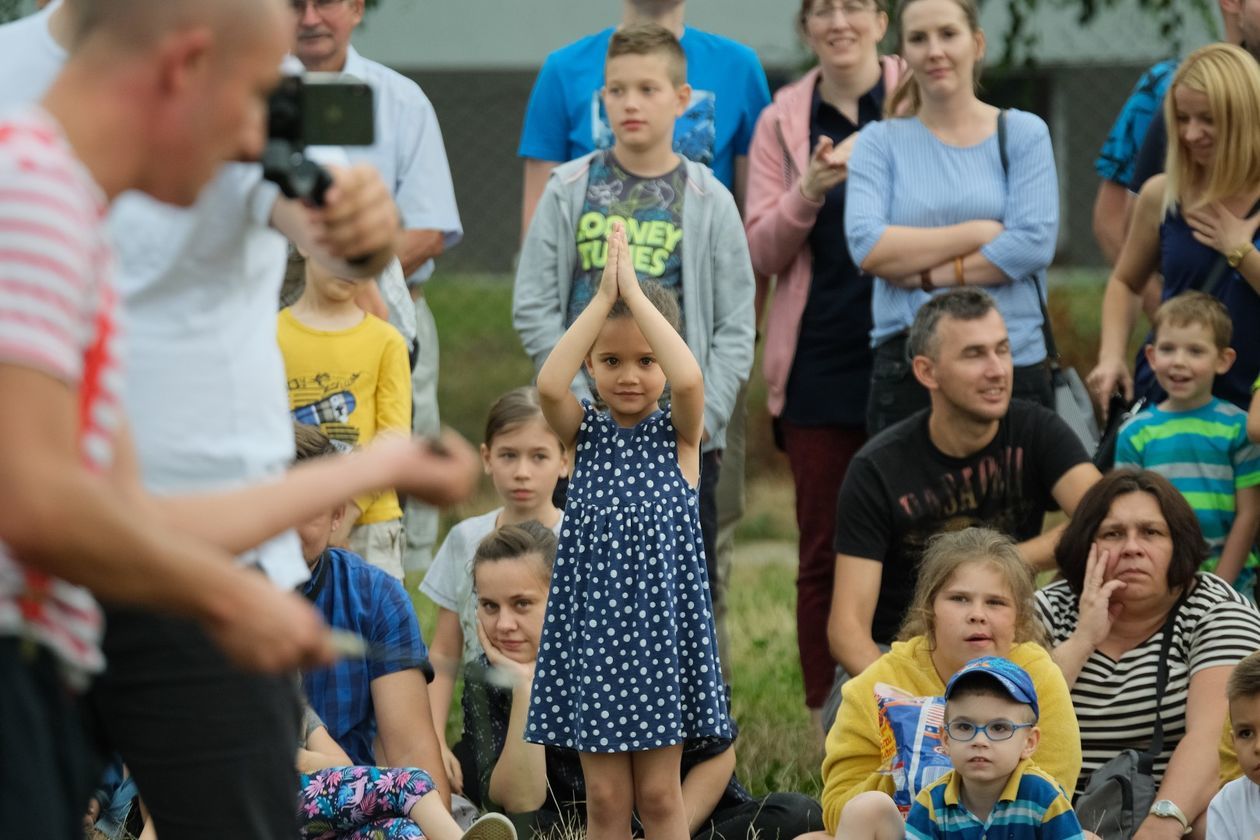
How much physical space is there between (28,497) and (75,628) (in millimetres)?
307

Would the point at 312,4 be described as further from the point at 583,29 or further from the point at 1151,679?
the point at 583,29

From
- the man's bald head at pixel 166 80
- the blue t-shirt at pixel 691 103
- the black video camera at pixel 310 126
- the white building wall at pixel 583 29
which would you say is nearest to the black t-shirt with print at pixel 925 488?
the blue t-shirt at pixel 691 103

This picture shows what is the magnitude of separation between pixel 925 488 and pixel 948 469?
0.09 meters

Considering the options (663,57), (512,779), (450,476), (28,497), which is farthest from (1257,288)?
(28,497)

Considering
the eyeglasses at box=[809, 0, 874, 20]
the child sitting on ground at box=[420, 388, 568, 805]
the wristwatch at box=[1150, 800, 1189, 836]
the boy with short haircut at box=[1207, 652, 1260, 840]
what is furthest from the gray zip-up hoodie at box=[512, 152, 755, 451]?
the boy with short haircut at box=[1207, 652, 1260, 840]

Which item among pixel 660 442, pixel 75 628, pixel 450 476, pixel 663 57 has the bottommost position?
pixel 660 442

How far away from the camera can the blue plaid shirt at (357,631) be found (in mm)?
4395

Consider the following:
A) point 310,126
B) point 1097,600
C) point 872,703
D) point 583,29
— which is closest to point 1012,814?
point 872,703

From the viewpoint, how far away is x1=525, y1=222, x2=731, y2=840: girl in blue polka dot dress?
3.99m

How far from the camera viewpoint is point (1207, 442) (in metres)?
5.11

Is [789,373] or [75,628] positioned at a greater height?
[75,628]

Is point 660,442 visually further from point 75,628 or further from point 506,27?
point 506,27

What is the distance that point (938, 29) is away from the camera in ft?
17.7

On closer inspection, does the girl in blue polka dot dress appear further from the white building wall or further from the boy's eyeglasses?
the white building wall
